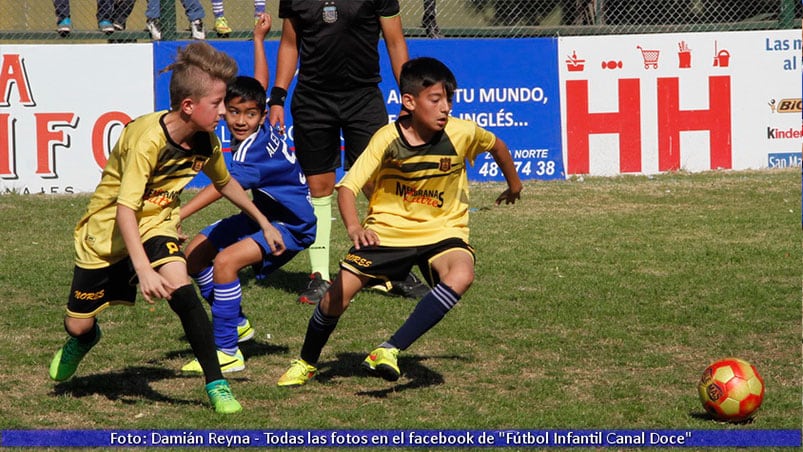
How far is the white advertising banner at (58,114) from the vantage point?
12688mm

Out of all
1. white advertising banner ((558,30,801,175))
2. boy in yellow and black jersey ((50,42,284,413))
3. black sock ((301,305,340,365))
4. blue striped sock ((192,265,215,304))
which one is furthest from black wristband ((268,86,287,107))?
white advertising banner ((558,30,801,175))

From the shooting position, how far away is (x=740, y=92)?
13742 mm

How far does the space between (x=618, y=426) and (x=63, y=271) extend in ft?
17.4

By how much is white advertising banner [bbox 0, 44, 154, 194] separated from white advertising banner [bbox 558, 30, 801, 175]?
5207 millimetres

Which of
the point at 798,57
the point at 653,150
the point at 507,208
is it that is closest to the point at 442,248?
the point at 507,208

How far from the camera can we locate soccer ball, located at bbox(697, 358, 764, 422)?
502 centimetres

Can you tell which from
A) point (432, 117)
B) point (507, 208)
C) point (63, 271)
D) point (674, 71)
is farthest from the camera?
point (674, 71)

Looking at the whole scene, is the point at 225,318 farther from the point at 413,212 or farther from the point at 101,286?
the point at 413,212

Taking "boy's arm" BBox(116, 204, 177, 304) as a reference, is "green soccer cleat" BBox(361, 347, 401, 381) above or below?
below

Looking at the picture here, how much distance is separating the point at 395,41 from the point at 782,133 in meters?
7.26

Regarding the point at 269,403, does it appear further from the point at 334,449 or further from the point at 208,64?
the point at 208,64

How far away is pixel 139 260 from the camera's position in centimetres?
511

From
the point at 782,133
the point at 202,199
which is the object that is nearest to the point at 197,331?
the point at 202,199

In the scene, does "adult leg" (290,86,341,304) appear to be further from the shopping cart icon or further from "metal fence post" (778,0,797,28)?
"metal fence post" (778,0,797,28)
